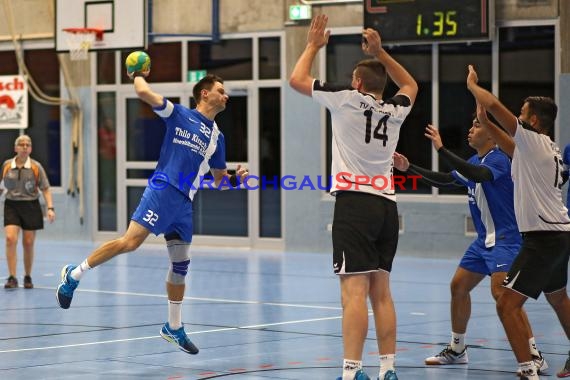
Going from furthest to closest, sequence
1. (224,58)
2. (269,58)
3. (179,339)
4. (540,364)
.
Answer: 1. (224,58)
2. (269,58)
3. (179,339)
4. (540,364)

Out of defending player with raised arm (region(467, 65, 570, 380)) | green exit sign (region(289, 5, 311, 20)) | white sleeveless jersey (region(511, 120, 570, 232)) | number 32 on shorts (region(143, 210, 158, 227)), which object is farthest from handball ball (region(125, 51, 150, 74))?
green exit sign (region(289, 5, 311, 20))

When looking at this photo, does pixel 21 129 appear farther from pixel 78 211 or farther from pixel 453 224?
pixel 453 224

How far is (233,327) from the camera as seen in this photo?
1205cm

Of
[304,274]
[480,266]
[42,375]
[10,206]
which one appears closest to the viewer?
[42,375]

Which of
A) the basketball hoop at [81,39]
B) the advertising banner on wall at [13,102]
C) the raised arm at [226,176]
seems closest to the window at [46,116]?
the advertising banner on wall at [13,102]

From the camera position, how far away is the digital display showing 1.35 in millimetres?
19266

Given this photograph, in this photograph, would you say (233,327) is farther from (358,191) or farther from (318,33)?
(318,33)

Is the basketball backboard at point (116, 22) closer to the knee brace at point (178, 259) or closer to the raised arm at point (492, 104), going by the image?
the knee brace at point (178, 259)

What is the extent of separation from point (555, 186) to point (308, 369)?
2.45 m

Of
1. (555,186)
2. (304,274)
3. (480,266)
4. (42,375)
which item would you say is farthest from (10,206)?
(555,186)

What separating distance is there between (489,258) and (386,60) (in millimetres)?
1965

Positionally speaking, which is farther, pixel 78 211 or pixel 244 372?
pixel 78 211

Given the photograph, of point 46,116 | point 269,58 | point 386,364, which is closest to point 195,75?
point 269,58

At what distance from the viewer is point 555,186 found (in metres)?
8.52
